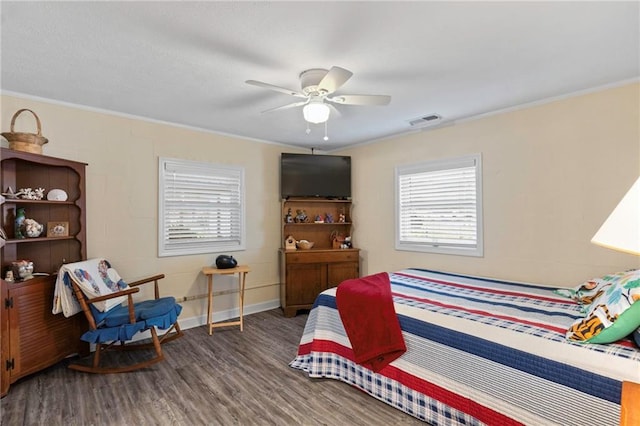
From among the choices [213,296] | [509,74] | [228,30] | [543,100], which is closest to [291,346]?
[213,296]

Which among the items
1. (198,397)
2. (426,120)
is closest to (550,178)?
(426,120)

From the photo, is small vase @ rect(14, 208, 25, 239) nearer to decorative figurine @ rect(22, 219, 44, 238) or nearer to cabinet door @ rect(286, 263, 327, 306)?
decorative figurine @ rect(22, 219, 44, 238)

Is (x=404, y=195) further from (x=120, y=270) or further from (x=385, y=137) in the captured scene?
(x=120, y=270)

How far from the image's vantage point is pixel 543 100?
305 cm

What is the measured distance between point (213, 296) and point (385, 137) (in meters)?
3.16

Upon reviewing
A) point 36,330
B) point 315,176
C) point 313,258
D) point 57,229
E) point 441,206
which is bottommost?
point 36,330

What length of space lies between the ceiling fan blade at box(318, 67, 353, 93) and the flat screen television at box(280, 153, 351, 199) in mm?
2353

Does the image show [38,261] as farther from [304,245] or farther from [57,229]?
[304,245]

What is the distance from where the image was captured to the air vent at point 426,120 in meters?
3.55

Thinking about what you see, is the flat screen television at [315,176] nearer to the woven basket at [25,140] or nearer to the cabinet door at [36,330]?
the woven basket at [25,140]

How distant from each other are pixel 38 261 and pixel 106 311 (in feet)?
2.64

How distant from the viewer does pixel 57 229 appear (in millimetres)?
2938

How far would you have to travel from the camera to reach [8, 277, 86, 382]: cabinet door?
8.08ft

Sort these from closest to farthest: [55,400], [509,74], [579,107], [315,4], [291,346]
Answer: [315,4]
[55,400]
[509,74]
[579,107]
[291,346]
